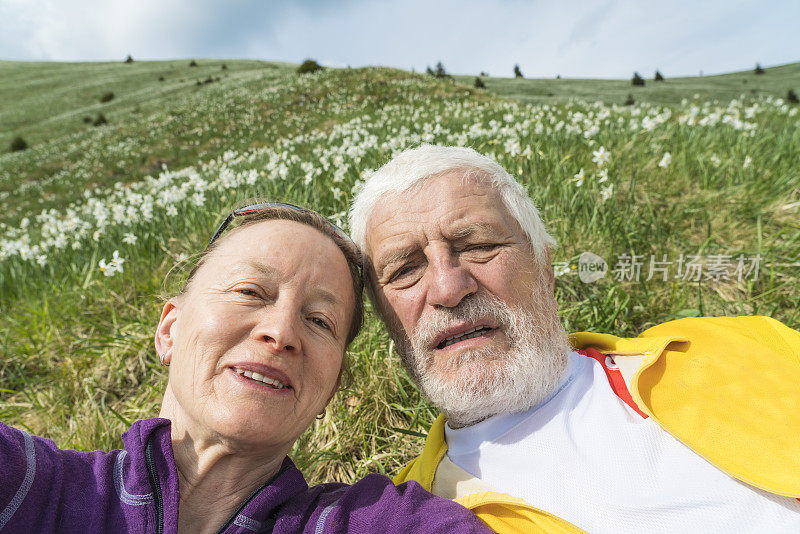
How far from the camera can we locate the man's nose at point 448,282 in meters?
1.66

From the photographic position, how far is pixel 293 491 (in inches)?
55.9

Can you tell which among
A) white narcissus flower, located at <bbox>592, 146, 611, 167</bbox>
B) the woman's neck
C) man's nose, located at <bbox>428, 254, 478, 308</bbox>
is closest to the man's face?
A: man's nose, located at <bbox>428, 254, 478, 308</bbox>

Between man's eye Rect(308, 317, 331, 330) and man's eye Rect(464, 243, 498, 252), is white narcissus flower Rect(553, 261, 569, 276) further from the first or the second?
man's eye Rect(308, 317, 331, 330)

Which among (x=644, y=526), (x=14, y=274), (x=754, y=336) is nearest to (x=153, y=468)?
(x=644, y=526)

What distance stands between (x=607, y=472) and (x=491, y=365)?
0.51 metres

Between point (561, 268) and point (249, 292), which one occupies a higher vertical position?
point (249, 292)

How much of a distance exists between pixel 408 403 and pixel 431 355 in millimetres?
1011

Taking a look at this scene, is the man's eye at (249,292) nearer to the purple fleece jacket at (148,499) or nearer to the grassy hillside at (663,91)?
the purple fleece jacket at (148,499)

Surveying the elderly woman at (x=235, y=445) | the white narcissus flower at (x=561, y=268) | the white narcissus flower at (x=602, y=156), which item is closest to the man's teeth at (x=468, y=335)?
the elderly woman at (x=235, y=445)

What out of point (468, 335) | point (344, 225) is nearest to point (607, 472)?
point (468, 335)

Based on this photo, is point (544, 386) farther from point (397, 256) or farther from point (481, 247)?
point (397, 256)

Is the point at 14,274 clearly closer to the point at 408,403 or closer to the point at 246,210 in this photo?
the point at 246,210

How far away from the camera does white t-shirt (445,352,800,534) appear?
4.19ft

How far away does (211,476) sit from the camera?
141 centimetres
